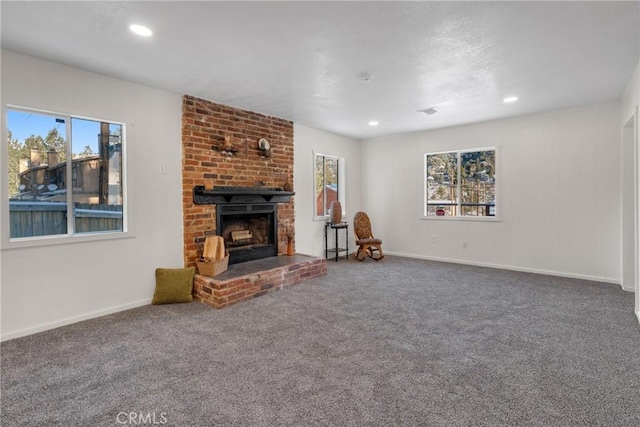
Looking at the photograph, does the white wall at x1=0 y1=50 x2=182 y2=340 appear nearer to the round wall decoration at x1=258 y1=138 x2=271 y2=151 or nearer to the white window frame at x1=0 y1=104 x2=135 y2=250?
the white window frame at x1=0 y1=104 x2=135 y2=250

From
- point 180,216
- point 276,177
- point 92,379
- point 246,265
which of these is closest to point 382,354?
point 92,379

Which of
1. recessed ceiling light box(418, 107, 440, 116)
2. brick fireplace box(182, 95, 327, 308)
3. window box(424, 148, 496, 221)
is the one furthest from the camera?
window box(424, 148, 496, 221)

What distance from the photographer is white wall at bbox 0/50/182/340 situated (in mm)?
2833

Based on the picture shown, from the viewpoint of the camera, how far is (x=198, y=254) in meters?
4.12

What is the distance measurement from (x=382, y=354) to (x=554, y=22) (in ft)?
8.94

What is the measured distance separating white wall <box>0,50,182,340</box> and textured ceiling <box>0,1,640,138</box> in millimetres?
208

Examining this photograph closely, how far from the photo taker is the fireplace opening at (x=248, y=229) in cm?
450

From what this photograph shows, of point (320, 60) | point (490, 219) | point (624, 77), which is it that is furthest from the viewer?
point (490, 219)

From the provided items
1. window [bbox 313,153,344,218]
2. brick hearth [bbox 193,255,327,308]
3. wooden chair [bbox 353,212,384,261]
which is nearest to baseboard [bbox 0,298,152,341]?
brick hearth [bbox 193,255,327,308]

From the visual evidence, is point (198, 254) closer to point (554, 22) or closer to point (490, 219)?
point (554, 22)

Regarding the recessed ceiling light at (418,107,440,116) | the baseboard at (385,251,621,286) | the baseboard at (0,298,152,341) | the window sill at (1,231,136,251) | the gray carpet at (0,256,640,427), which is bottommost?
the gray carpet at (0,256,640,427)

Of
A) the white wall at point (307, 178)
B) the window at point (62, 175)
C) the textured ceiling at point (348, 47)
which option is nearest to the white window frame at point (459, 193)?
the textured ceiling at point (348, 47)

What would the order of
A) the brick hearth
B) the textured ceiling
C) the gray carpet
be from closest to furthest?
the gray carpet, the textured ceiling, the brick hearth

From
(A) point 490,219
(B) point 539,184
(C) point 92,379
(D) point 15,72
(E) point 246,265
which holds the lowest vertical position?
(C) point 92,379
